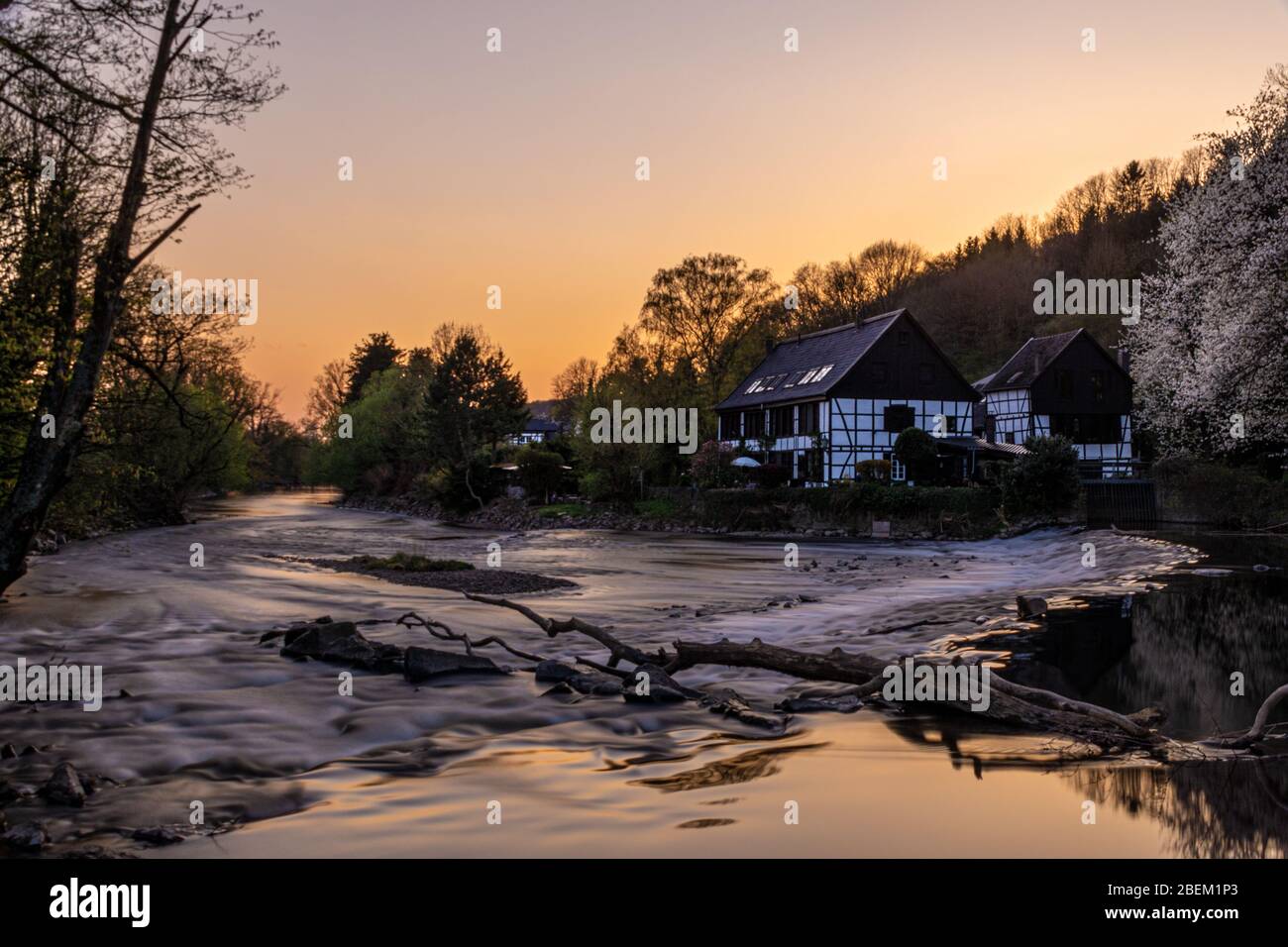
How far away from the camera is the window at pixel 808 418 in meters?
63.8

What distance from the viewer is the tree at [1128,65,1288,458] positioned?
92.8 ft

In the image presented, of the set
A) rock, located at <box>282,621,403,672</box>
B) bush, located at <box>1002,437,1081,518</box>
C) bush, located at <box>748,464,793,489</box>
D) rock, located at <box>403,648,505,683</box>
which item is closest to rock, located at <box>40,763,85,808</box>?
rock, located at <box>403,648,505,683</box>

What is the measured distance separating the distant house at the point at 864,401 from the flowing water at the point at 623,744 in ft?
122

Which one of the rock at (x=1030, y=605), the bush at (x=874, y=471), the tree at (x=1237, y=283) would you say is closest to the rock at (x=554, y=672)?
the rock at (x=1030, y=605)

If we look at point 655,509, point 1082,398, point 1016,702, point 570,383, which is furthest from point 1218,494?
point 570,383

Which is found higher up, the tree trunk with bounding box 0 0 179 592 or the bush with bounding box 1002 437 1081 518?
the tree trunk with bounding box 0 0 179 592

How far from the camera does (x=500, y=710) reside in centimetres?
1230

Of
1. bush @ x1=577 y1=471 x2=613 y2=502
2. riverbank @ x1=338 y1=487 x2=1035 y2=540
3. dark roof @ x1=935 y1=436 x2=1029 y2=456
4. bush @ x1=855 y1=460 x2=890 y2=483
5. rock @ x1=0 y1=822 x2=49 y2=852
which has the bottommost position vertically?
riverbank @ x1=338 y1=487 x2=1035 y2=540

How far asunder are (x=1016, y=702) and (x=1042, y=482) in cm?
4277

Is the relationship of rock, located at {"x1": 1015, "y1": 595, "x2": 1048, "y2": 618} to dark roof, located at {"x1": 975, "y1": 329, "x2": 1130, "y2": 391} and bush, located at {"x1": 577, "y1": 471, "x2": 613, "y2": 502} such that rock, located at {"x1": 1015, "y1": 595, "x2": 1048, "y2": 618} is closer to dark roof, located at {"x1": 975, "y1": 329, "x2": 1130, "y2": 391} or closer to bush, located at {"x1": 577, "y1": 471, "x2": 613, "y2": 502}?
bush, located at {"x1": 577, "y1": 471, "x2": 613, "y2": 502}

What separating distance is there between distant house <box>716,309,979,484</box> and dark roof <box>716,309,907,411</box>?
0.12m

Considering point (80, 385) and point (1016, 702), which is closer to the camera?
point (80, 385)

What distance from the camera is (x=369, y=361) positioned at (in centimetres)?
12681

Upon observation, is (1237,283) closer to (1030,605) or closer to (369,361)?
(1030,605)
